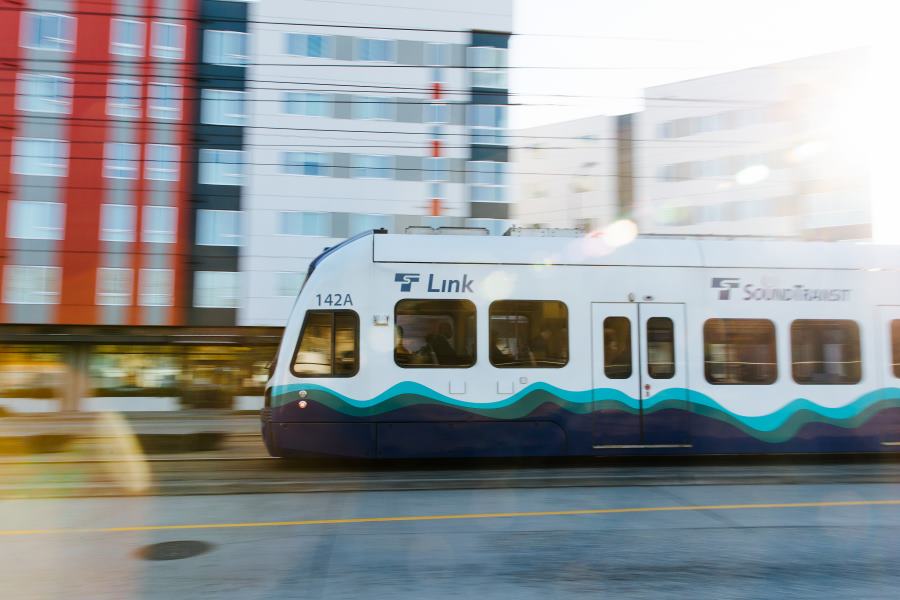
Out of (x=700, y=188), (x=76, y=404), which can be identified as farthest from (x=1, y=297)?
(x=700, y=188)

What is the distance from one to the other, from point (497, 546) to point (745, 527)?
85.9 inches

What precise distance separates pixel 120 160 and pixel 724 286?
25.3m

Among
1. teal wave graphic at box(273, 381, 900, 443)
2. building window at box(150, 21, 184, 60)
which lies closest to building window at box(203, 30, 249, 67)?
building window at box(150, 21, 184, 60)

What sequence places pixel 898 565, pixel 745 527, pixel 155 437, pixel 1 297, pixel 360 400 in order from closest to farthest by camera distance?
pixel 898 565 → pixel 745 527 → pixel 360 400 → pixel 155 437 → pixel 1 297

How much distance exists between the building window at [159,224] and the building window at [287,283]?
460 cm

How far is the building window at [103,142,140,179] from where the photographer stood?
26812 millimetres

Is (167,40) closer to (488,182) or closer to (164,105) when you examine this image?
(164,105)

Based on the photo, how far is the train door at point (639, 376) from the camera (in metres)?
8.41

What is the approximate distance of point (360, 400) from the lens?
26.6 feet

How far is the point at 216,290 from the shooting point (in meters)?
27.3

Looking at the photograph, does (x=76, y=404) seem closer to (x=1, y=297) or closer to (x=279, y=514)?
(x=1, y=297)

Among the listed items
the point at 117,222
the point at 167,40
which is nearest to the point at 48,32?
the point at 167,40

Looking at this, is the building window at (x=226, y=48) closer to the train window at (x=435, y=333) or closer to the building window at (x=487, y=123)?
the building window at (x=487, y=123)

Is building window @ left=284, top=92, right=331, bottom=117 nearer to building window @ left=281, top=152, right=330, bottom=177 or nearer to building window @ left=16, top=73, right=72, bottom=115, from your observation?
building window @ left=281, top=152, right=330, bottom=177
